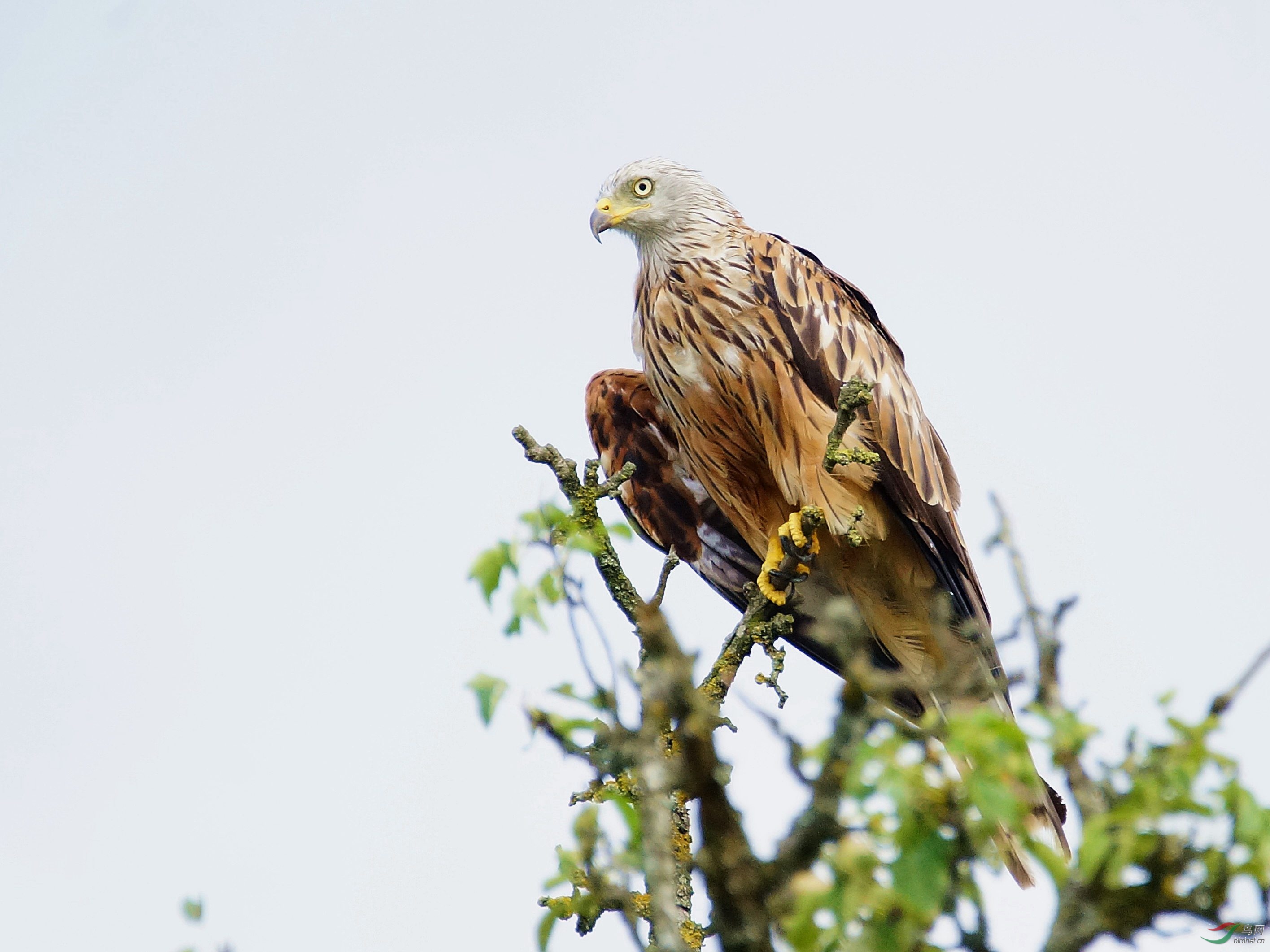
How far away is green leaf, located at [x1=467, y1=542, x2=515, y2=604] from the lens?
220cm

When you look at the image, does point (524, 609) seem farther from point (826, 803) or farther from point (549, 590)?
point (826, 803)

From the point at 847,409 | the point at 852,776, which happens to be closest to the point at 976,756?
the point at 852,776

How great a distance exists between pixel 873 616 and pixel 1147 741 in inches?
168

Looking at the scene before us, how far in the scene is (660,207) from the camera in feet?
19.3

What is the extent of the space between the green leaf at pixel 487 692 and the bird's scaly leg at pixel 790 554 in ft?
7.74

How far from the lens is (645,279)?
5.82m

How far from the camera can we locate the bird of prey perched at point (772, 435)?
17.2 feet

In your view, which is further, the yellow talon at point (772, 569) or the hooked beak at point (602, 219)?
the hooked beak at point (602, 219)

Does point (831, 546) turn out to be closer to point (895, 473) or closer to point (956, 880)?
point (895, 473)

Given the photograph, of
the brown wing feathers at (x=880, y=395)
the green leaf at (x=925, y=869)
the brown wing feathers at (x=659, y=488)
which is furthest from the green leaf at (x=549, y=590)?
the brown wing feathers at (x=659, y=488)

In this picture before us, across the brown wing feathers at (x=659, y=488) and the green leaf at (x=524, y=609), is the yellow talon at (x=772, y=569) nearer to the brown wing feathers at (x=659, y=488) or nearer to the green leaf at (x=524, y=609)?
the brown wing feathers at (x=659, y=488)

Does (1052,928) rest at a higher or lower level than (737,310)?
lower

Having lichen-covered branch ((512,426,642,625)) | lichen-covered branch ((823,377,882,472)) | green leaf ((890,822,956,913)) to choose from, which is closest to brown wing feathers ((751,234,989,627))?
lichen-covered branch ((823,377,882,472))

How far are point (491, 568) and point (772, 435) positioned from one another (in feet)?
10.5
